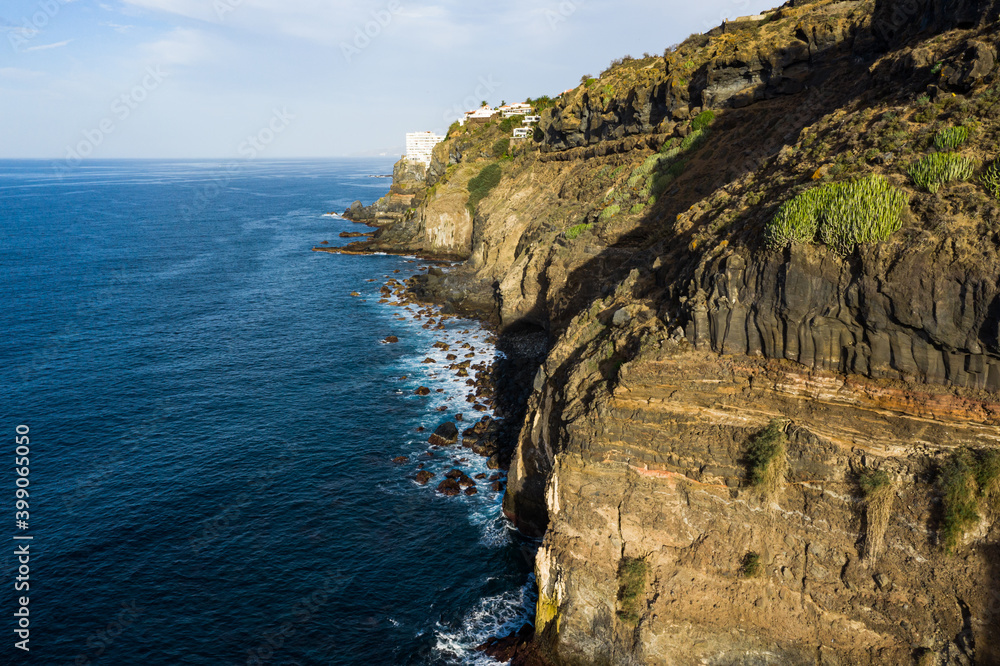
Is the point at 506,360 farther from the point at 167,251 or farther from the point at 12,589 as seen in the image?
the point at 167,251

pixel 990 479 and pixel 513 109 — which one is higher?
pixel 513 109

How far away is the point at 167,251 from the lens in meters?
114

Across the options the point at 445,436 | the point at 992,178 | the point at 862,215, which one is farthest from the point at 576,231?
the point at 992,178

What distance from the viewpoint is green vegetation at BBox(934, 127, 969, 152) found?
22.0 m

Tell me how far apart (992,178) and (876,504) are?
41.1ft

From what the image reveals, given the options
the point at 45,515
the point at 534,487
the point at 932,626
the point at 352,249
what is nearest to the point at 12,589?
the point at 45,515

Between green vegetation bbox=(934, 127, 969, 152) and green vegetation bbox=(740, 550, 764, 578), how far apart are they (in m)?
17.8

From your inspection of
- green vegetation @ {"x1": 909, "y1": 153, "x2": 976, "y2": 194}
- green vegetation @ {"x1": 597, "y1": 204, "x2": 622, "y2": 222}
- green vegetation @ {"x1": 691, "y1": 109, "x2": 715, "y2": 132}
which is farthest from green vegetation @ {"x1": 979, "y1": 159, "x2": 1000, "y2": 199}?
green vegetation @ {"x1": 691, "y1": 109, "x2": 715, "y2": 132}

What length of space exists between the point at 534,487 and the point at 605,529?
28.3 feet

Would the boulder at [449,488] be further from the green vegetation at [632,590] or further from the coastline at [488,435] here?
the green vegetation at [632,590]

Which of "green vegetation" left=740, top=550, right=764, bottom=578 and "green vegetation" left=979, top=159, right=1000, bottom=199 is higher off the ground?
"green vegetation" left=979, top=159, right=1000, bottom=199

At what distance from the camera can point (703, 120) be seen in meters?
54.7

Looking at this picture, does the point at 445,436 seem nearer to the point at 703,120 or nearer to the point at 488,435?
the point at 488,435

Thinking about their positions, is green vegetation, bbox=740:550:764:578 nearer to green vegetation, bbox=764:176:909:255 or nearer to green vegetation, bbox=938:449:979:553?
green vegetation, bbox=938:449:979:553
